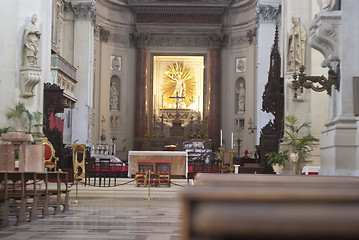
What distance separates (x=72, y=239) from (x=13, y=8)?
11486 millimetres

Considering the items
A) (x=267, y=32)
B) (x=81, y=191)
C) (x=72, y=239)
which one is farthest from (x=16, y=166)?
(x=267, y=32)

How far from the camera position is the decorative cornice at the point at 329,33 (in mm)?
8289

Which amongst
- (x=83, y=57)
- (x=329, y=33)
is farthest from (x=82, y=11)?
(x=329, y=33)

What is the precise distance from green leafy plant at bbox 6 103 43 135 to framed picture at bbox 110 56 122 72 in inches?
514

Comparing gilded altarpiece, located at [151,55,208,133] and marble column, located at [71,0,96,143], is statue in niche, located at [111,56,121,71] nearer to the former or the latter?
gilded altarpiece, located at [151,55,208,133]

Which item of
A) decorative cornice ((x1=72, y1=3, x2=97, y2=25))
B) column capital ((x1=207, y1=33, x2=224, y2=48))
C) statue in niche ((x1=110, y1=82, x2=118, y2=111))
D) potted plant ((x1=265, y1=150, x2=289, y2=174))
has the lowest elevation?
potted plant ((x1=265, y1=150, x2=289, y2=174))

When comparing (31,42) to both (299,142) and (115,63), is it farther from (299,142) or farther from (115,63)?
(115,63)

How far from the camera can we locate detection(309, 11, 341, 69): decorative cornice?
8.29m

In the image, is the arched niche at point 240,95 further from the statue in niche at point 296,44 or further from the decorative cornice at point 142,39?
the statue in niche at point 296,44

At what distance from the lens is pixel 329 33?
834 cm

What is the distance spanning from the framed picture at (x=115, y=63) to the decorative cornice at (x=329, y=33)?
21.4 meters

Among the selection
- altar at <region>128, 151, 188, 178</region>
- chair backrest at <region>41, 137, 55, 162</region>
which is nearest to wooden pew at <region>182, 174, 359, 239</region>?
chair backrest at <region>41, 137, 55, 162</region>

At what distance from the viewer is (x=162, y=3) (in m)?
29.3

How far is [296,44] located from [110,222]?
29.1 ft
